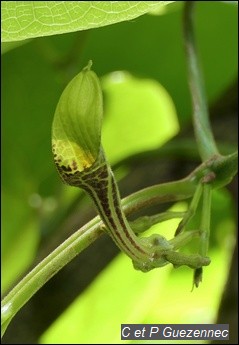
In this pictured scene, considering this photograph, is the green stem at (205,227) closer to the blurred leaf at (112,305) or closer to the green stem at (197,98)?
the green stem at (197,98)

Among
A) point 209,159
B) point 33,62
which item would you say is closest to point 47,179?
point 33,62

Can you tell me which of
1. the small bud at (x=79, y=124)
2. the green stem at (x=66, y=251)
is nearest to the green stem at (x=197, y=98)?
the green stem at (x=66, y=251)

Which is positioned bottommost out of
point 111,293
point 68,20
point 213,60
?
point 68,20

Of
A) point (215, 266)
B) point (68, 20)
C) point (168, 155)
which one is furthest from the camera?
point (215, 266)

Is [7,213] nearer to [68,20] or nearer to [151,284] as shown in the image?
[151,284]

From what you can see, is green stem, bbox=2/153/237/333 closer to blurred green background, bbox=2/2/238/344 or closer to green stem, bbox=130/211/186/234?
green stem, bbox=130/211/186/234

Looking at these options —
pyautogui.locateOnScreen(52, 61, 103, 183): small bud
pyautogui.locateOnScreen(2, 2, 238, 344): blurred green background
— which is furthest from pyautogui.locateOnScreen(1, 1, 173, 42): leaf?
pyautogui.locateOnScreen(2, 2, 238, 344): blurred green background
